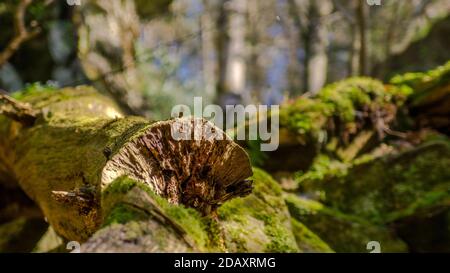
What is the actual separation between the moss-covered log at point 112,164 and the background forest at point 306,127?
39 centimetres

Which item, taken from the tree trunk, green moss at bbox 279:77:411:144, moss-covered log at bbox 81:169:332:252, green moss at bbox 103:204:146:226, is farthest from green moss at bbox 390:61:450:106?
green moss at bbox 103:204:146:226

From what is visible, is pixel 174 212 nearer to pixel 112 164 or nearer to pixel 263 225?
pixel 112 164

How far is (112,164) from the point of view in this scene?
228 centimetres

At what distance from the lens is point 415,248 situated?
4691 mm

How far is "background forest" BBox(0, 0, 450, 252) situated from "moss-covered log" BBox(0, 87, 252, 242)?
39cm

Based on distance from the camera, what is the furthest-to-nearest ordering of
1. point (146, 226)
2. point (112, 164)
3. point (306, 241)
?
point (306, 241) → point (112, 164) → point (146, 226)

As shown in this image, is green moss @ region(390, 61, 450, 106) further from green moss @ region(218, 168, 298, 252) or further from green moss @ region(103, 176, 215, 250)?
green moss @ region(103, 176, 215, 250)

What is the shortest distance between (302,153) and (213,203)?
144 inches

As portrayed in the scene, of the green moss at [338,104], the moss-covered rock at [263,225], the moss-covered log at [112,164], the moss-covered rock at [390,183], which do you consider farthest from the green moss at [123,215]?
the green moss at [338,104]

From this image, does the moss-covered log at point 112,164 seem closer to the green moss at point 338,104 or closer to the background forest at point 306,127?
the background forest at point 306,127

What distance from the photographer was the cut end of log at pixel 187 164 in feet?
7.76

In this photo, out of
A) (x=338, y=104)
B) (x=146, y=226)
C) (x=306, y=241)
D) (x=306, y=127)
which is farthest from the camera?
(x=338, y=104)

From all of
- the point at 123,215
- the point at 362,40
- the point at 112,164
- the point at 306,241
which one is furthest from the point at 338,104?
the point at 123,215

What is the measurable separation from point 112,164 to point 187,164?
1.43 feet
